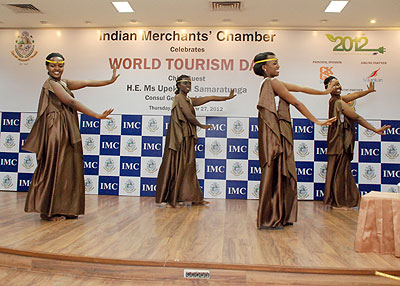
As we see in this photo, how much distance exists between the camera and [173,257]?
255 cm

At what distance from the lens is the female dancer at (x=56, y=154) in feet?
12.2

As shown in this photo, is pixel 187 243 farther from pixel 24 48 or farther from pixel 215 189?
pixel 24 48

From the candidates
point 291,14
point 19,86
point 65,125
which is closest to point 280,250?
point 65,125

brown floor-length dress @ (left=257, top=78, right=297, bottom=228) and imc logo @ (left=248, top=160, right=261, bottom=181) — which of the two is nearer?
brown floor-length dress @ (left=257, top=78, right=297, bottom=228)

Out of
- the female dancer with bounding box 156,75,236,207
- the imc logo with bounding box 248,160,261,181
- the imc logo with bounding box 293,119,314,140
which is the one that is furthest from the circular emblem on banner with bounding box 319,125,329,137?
the female dancer with bounding box 156,75,236,207

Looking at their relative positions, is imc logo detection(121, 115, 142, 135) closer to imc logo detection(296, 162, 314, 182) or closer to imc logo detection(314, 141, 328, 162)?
imc logo detection(296, 162, 314, 182)

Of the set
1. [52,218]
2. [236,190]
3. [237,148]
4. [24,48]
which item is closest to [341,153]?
[237,148]

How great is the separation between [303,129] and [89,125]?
3.29m

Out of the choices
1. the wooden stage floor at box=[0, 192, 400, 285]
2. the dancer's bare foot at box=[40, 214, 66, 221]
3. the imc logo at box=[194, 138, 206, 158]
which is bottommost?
the wooden stage floor at box=[0, 192, 400, 285]

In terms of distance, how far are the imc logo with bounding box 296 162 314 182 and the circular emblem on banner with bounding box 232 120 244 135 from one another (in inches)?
39.5

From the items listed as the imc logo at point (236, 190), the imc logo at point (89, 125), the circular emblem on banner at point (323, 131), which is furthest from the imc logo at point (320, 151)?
the imc logo at point (89, 125)

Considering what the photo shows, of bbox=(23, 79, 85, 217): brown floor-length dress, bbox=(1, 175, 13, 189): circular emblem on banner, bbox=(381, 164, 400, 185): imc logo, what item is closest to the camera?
bbox=(23, 79, 85, 217): brown floor-length dress

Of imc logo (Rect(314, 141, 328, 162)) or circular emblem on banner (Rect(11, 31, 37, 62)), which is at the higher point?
circular emblem on banner (Rect(11, 31, 37, 62))

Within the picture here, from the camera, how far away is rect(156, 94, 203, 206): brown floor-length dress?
496cm
